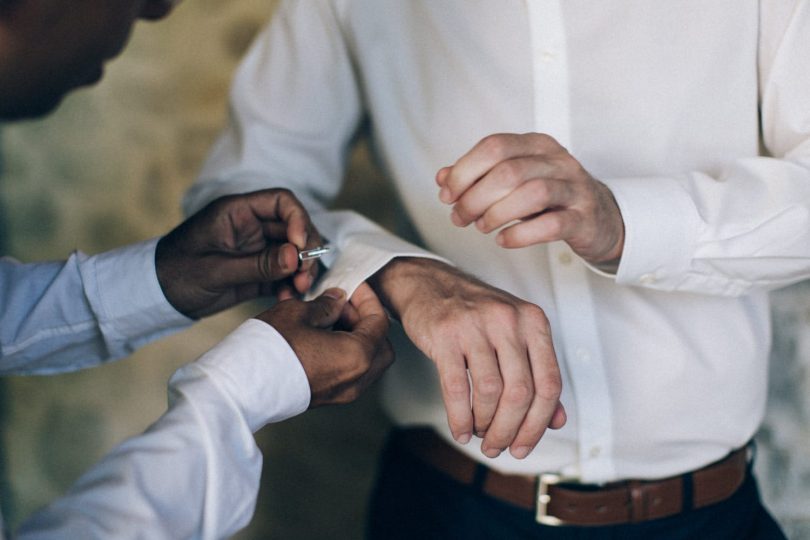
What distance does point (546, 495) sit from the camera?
1124 millimetres

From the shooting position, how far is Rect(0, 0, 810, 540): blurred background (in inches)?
67.1

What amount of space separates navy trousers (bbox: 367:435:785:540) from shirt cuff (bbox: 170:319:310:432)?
0.45 meters

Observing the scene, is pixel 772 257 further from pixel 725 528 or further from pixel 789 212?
pixel 725 528

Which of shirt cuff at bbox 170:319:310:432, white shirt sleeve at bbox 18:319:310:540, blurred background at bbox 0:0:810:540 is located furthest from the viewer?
blurred background at bbox 0:0:810:540

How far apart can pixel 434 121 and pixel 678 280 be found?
15.9 inches

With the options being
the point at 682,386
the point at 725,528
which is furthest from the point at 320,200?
the point at 725,528

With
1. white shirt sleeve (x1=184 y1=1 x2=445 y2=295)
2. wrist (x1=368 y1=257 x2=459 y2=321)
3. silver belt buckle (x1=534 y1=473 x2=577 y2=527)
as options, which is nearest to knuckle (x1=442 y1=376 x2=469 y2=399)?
wrist (x1=368 y1=257 x2=459 y2=321)

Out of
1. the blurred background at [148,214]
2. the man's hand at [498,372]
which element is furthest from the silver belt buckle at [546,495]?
the blurred background at [148,214]

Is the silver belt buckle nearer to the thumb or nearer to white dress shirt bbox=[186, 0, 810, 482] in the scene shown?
white dress shirt bbox=[186, 0, 810, 482]

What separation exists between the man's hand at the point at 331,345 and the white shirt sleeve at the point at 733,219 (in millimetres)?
284

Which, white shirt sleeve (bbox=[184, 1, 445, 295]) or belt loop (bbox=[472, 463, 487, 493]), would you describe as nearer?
belt loop (bbox=[472, 463, 487, 493])

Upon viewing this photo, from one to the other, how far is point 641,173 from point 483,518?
52 centimetres

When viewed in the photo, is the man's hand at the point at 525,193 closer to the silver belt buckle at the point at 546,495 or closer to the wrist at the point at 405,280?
the wrist at the point at 405,280

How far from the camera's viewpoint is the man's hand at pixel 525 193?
811mm
